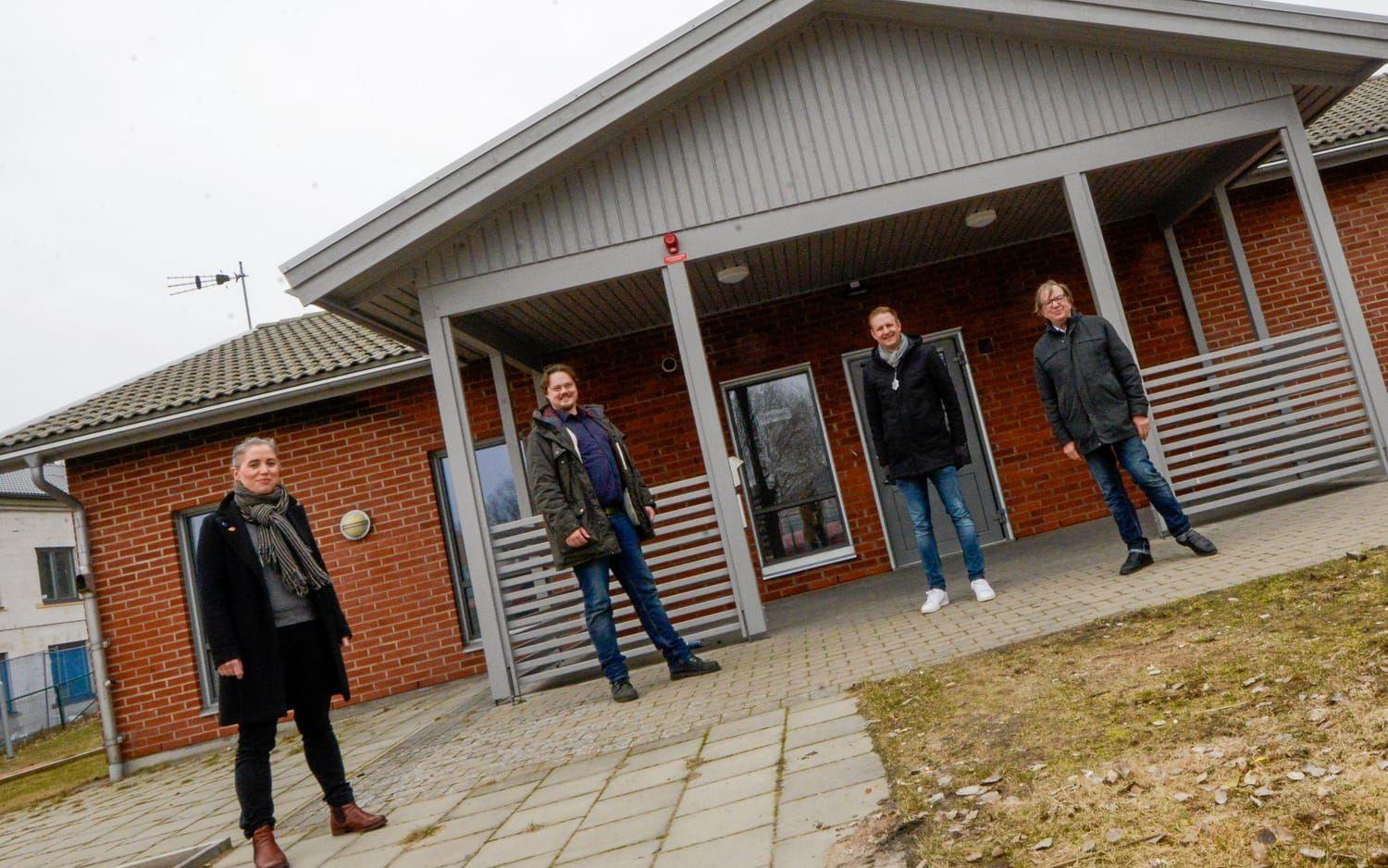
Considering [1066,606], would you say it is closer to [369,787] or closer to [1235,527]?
[1235,527]

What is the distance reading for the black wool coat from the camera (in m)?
3.58

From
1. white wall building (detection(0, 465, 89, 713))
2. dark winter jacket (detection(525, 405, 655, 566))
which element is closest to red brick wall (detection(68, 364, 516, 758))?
dark winter jacket (detection(525, 405, 655, 566))

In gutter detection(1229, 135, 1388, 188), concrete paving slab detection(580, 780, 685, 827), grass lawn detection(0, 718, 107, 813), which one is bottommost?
grass lawn detection(0, 718, 107, 813)

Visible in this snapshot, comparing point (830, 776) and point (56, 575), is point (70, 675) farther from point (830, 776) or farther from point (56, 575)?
point (830, 776)

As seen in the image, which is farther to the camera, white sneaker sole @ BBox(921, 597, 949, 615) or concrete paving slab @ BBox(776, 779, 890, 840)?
white sneaker sole @ BBox(921, 597, 949, 615)

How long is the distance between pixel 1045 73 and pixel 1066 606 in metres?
4.03

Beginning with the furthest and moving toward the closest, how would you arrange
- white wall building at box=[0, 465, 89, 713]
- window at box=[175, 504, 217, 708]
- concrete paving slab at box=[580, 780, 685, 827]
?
white wall building at box=[0, 465, 89, 713]
window at box=[175, 504, 217, 708]
concrete paving slab at box=[580, 780, 685, 827]

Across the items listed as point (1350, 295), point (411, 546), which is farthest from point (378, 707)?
point (1350, 295)

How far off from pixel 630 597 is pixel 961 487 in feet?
16.4

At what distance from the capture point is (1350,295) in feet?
22.1

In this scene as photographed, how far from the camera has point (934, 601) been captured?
5.88 metres

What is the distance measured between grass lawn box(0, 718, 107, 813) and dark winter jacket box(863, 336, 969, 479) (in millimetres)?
8026

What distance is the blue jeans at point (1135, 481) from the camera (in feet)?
18.3

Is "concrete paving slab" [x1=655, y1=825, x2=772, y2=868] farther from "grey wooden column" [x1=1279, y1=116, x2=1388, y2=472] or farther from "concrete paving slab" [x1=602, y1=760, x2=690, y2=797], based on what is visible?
"grey wooden column" [x1=1279, y1=116, x2=1388, y2=472]
